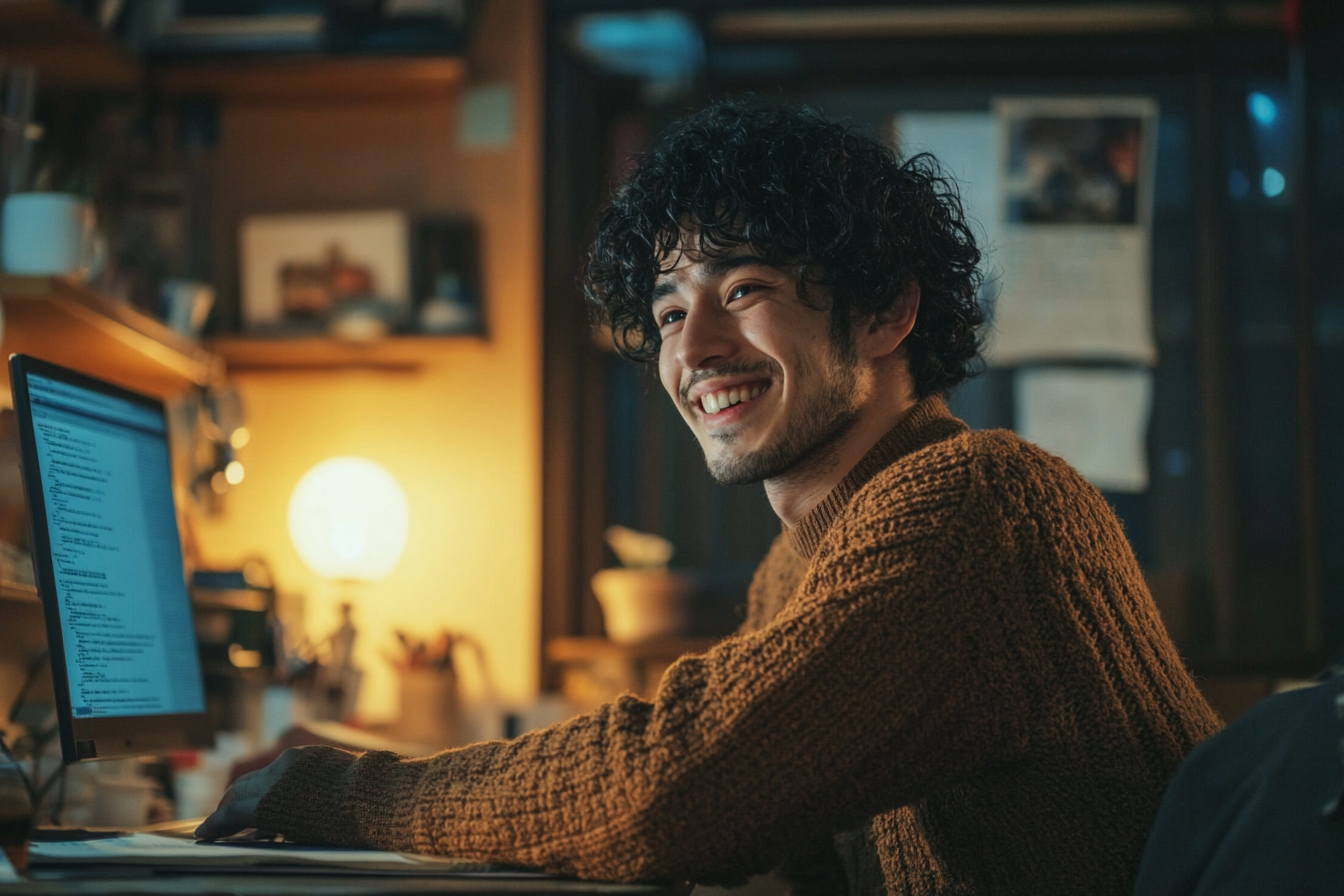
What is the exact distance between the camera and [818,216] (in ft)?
4.37

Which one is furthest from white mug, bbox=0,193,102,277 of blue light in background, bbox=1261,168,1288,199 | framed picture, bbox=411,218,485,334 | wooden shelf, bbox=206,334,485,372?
blue light in background, bbox=1261,168,1288,199

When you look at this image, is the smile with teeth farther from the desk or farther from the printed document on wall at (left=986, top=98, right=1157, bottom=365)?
the printed document on wall at (left=986, top=98, right=1157, bottom=365)

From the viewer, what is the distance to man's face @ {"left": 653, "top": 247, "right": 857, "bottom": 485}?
1.26 m

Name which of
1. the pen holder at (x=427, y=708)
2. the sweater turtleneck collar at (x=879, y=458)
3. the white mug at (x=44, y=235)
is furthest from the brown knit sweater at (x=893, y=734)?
the pen holder at (x=427, y=708)

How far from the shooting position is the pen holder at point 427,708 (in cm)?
279

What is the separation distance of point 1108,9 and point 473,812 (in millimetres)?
2748

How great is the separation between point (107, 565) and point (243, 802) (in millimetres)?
290

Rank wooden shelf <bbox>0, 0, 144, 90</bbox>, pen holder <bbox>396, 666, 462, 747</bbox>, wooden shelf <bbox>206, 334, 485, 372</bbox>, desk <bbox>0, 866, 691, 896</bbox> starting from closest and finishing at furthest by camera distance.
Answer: desk <bbox>0, 866, 691, 896</bbox> < wooden shelf <bbox>0, 0, 144, 90</bbox> < pen holder <bbox>396, 666, 462, 747</bbox> < wooden shelf <bbox>206, 334, 485, 372</bbox>

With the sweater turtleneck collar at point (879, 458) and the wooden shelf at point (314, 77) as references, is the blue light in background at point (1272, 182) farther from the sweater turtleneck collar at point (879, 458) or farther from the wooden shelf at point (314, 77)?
the sweater turtleneck collar at point (879, 458)

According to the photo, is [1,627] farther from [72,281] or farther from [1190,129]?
[1190,129]

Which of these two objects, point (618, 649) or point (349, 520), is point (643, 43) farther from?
point (618, 649)

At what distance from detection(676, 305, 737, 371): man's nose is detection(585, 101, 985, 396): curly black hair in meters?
0.07

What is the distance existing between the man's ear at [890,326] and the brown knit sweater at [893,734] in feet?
1.09

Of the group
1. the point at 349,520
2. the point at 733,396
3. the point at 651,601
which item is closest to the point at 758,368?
the point at 733,396
